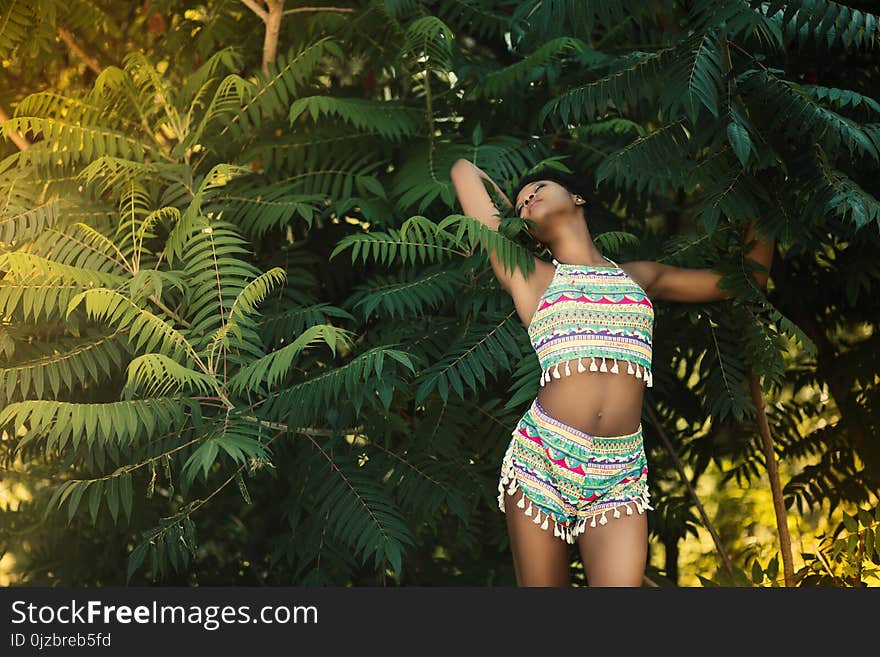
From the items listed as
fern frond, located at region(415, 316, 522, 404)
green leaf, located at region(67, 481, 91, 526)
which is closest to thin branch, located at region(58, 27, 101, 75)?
green leaf, located at region(67, 481, 91, 526)

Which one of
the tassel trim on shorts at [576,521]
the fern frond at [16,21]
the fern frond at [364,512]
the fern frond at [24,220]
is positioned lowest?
the tassel trim on shorts at [576,521]

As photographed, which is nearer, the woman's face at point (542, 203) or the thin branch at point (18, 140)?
the woman's face at point (542, 203)

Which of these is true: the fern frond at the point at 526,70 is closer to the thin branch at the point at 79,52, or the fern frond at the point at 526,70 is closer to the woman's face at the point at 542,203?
the woman's face at the point at 542,203

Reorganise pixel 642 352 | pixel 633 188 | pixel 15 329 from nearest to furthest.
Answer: pixel 642 352 → pixel 15 329 → pixel 633 188

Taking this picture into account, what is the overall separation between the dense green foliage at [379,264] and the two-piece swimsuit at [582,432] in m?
0.27

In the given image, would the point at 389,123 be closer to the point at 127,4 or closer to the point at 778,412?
the point at 127,4

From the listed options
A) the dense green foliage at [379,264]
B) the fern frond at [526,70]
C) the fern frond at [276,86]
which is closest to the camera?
the dense green foliage at [379,264]

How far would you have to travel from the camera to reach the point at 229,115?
422cm

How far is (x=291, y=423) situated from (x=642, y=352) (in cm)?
118

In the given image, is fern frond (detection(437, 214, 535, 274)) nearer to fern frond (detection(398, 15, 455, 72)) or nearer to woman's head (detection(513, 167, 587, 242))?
woman's head (detection(513, 167, 587, 242))

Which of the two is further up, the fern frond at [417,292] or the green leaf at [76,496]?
the fern frond at [417,292]

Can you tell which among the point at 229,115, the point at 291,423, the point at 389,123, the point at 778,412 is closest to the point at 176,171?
the point at 229,115

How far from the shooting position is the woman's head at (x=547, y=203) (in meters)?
3.15

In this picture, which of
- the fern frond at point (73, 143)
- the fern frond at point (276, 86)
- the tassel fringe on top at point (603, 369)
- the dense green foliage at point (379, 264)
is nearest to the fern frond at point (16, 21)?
the dense green foliage at point (379, 264)
